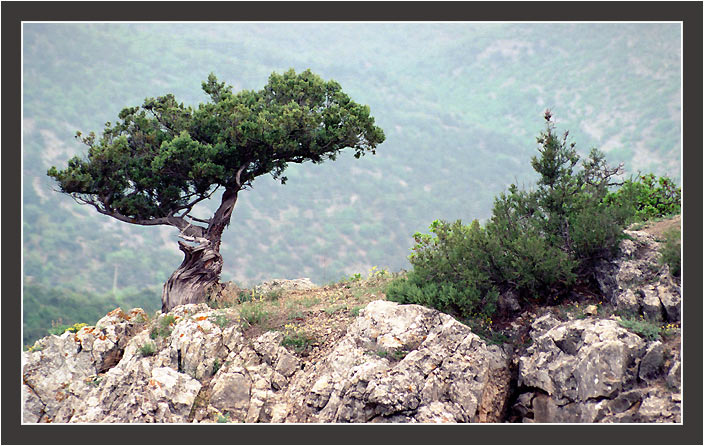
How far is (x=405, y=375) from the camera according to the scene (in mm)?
11945

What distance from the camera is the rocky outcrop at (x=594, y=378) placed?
36.0 feet

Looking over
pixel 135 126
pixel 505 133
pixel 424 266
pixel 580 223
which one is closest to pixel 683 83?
pixel 580 223

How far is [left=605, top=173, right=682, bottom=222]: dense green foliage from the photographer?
53.5ft

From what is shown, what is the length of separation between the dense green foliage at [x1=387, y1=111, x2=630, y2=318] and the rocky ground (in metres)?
0.46

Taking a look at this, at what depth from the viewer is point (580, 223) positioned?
548 inches

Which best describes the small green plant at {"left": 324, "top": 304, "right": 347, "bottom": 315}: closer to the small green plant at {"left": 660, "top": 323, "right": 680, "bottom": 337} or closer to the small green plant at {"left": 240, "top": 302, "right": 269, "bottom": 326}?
the small green plant at {"left": 240, "top": 302, "right": 269, "bottom": 326}

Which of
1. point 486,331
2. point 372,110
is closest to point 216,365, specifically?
point 486,331

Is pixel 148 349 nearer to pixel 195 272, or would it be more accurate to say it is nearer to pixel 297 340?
pixel 297 340

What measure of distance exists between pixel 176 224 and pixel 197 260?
1.28 metres

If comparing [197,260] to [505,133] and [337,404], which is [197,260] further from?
[505,133]

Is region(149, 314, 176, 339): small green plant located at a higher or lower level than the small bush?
lower

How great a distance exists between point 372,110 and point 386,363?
126 metres

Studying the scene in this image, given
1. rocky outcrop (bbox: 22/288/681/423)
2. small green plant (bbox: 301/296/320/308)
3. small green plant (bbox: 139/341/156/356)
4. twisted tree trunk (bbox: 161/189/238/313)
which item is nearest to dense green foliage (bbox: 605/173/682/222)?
rocky outcrop (bbox: 22/288/681/423)

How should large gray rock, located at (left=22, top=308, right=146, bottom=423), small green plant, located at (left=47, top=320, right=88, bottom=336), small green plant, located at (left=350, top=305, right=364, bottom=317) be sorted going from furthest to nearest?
small green plant, located at (left=47, top=320, right=88, bottom=336) < small green plant, located at (left=350, top=305, right=364, bottom=317) < large gray rock, located at (left=22, top=308, right=146, bottom=423)
